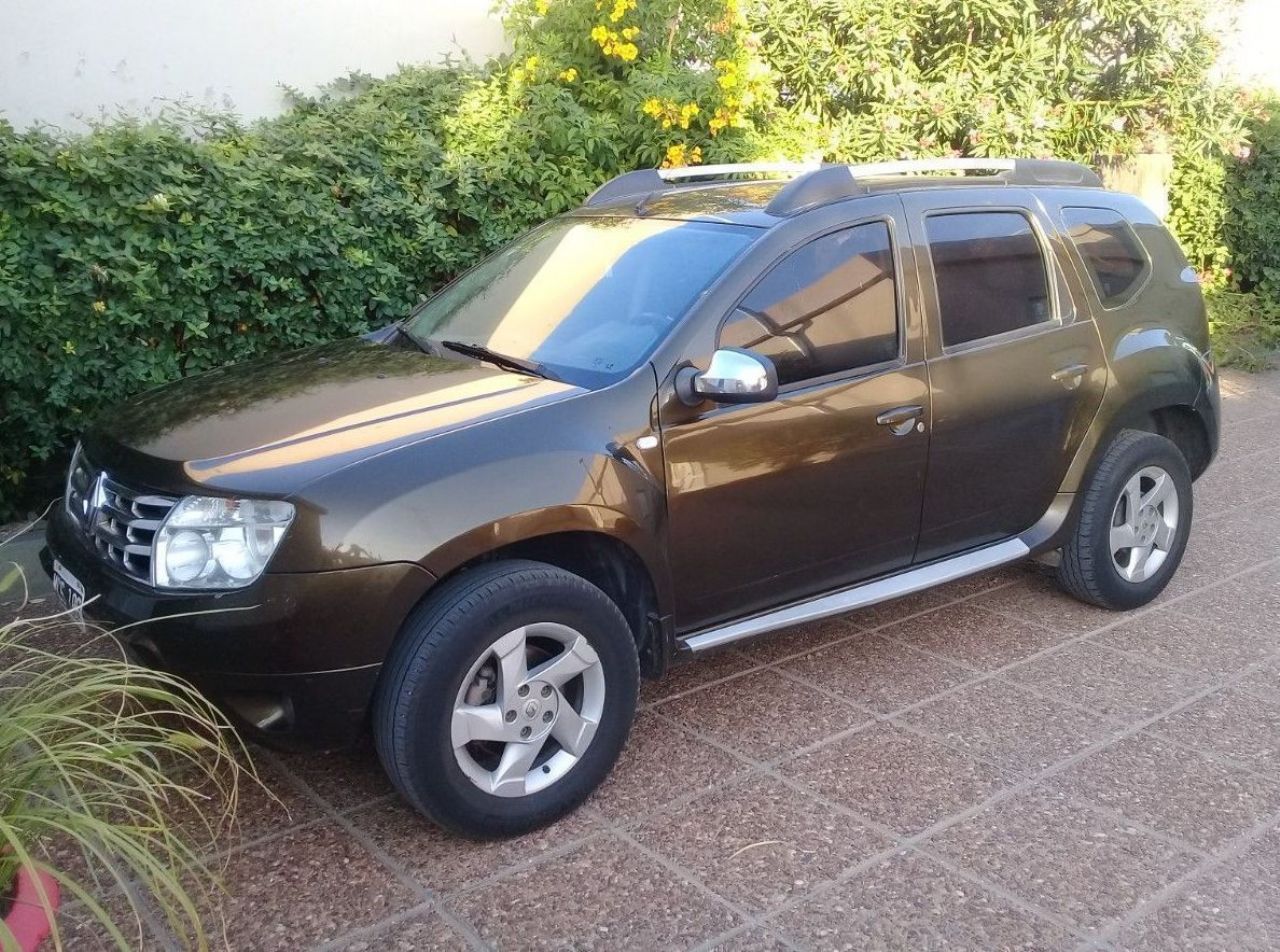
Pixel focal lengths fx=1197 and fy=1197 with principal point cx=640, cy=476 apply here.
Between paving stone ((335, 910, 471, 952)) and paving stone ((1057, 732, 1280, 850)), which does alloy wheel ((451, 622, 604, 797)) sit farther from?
paving stone ((1057, 732, 1280, 850))

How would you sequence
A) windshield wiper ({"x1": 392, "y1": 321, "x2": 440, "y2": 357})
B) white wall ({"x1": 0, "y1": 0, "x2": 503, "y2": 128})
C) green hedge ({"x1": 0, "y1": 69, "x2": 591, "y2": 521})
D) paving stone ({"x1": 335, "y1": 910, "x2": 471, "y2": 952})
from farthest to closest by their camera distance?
white wall ({"x1": 0, "y1": 0, "x2": 503, "y2": 128}), green hedge ({"x1": 0, "y1": 69, "x2": 591, "y2": 521}), windshield wiper ({"x1": 392, "y1": 321, "x2": 440, "y2": 357}), paving stone ({"x1": 335, "y1": 910, "x2": 471, "y2": 952})

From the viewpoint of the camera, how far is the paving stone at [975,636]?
4.63 m

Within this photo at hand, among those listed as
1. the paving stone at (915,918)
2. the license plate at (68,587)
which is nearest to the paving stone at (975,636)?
the paving stone at (915,918)

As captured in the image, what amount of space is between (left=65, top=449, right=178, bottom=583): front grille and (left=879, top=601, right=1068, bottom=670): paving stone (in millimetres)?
2844

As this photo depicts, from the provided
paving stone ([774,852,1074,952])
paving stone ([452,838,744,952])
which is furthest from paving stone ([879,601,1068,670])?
paving stone ([452,838,744,952])

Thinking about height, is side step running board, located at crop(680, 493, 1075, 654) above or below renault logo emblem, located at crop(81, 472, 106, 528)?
below

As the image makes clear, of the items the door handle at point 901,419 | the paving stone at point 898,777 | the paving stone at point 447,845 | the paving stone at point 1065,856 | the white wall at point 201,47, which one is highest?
the white wall at point 201,47

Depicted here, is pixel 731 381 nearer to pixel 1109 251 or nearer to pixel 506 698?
pixel 506 698

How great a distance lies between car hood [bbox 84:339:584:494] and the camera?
316 centimetres

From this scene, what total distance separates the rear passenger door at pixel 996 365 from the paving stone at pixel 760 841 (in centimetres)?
125

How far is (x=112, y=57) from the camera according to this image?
6219 millimetres

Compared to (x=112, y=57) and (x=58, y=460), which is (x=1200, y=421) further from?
(x=112, y=57)

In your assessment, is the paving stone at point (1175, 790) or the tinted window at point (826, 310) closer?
the paving stone at point (1175, 790)

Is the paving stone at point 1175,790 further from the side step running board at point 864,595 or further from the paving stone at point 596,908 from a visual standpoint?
the paving stone at point 596,908
